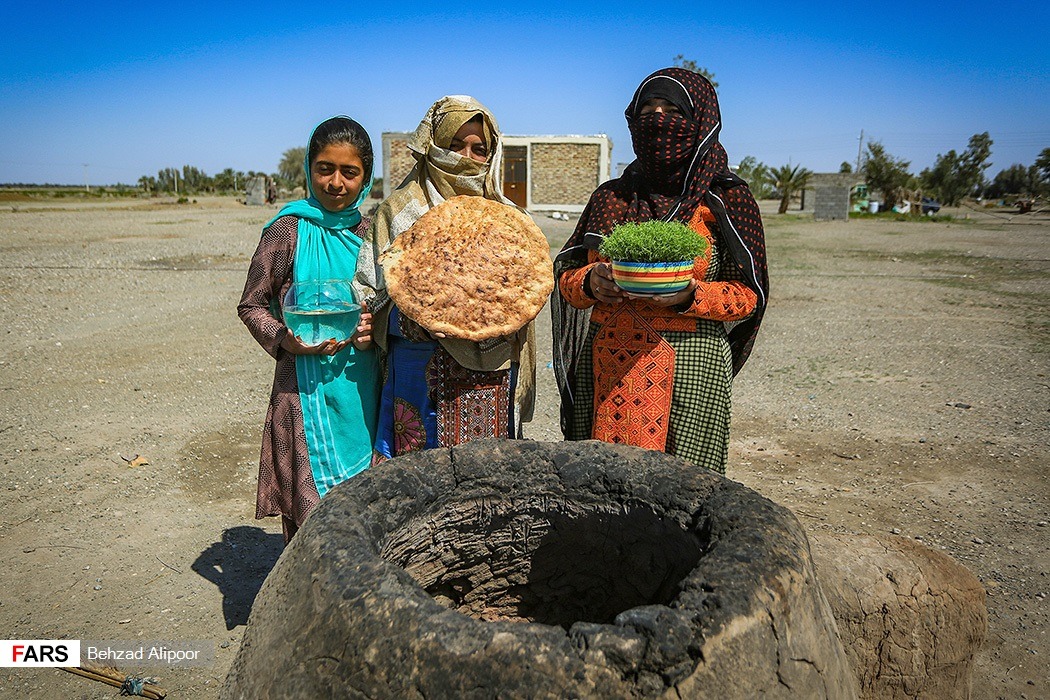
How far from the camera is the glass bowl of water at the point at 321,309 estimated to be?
235cm

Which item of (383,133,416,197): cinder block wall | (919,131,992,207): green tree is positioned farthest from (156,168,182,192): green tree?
(919,131,992,207): green tree

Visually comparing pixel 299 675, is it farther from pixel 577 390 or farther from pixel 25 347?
pixel 25 347

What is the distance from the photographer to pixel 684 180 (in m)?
2.53

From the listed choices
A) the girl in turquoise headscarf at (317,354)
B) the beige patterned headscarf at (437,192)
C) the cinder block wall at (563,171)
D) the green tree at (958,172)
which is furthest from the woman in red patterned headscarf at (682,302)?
the green tree at (958,172)

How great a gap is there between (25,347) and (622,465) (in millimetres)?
7812

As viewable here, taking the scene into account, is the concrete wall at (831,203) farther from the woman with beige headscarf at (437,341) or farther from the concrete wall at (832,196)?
the woman with beige headscarf at (437,341)

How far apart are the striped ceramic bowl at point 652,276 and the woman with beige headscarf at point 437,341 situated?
543 mm

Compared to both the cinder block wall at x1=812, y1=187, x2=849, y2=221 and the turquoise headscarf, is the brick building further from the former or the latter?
the turquoise headscarf

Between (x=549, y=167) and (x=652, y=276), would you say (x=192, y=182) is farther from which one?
(x=652, y=276)

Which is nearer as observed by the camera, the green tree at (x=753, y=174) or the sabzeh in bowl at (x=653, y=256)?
the sabzeh in bowl at (x=653, y=256)

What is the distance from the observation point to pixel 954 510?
4.15 metres

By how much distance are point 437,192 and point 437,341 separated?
0.56m

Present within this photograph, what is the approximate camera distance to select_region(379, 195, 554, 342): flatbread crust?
7.41 ft

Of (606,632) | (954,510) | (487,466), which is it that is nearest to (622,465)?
(487,466)
